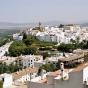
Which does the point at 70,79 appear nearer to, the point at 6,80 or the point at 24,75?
the point at 6,80

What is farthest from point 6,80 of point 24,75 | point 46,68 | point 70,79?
point 70,79

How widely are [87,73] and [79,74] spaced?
0.39 meters

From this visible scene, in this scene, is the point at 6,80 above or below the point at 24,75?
above

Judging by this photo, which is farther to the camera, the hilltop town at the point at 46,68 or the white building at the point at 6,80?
the white building at the point at 6,80

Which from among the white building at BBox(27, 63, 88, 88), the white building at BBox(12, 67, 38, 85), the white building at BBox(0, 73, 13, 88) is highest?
the white building at BBox(27, 63, 88, 88)

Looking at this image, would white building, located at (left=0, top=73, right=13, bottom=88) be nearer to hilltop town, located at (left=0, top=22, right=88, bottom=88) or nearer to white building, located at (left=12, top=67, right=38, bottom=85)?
hilltop town, located at (left=0, top=22, right=88, bottom=88)

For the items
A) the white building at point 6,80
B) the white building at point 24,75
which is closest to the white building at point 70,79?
the white building at point 6,80

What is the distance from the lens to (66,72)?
11.4 meters

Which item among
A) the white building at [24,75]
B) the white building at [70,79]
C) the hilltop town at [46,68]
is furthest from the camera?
the white building at [24,75]

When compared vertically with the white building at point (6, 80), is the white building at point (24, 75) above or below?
below

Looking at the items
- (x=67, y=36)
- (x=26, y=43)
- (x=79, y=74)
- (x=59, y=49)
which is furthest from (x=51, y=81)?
(x=67, y=36)

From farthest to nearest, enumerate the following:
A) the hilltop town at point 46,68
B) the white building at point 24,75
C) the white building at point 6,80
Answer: the white building at point 24,75, the white building at point 6,80, the hilltop town at point 46,68

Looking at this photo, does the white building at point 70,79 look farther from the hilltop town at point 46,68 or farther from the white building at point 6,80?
the white building at point 6,80

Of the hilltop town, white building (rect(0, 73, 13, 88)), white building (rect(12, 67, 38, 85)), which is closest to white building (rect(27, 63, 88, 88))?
the hilltop town
